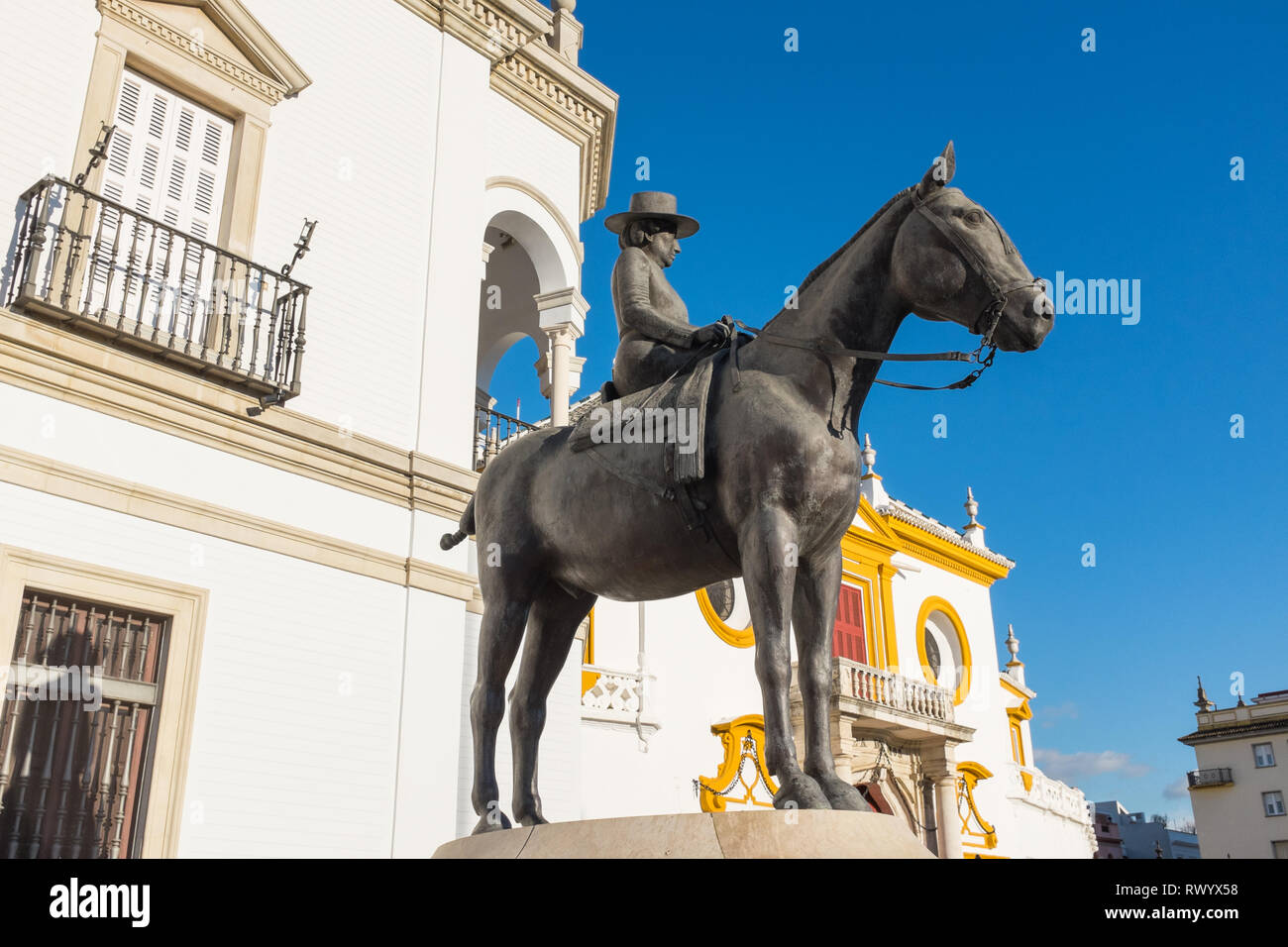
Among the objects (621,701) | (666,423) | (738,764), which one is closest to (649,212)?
(666,423)

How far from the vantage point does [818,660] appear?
13.4ft

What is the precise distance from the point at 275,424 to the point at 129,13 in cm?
393

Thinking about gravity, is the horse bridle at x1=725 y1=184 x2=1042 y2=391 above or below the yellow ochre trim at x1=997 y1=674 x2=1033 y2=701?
below

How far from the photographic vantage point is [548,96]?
46.0 feet

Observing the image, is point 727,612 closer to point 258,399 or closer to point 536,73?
point 536,73

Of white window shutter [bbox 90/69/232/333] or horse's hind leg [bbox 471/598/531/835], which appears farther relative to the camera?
white window shutter [bbox 90/69/232/333]

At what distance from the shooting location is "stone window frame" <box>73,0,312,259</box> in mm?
9273

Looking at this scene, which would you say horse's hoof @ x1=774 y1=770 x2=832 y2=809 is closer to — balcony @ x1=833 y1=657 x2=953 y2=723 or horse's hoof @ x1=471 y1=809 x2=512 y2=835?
horse's hoof @ x1=471 y1=809 x2=512 y2=835

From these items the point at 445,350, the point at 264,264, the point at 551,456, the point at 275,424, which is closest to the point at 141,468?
the point at 275,424

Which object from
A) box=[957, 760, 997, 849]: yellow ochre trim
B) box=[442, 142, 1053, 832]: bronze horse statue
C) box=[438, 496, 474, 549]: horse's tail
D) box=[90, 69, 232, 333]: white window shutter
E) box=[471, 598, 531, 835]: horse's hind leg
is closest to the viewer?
box=[442, 142, 1053, 832]: bronze horse statue

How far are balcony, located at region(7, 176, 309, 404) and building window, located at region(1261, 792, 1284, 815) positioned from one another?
42.0 meters

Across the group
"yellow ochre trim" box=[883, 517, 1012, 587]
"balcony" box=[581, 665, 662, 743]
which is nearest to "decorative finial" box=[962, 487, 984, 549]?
"yellow ochre trim" box=[883, 517, 1012, 587]
